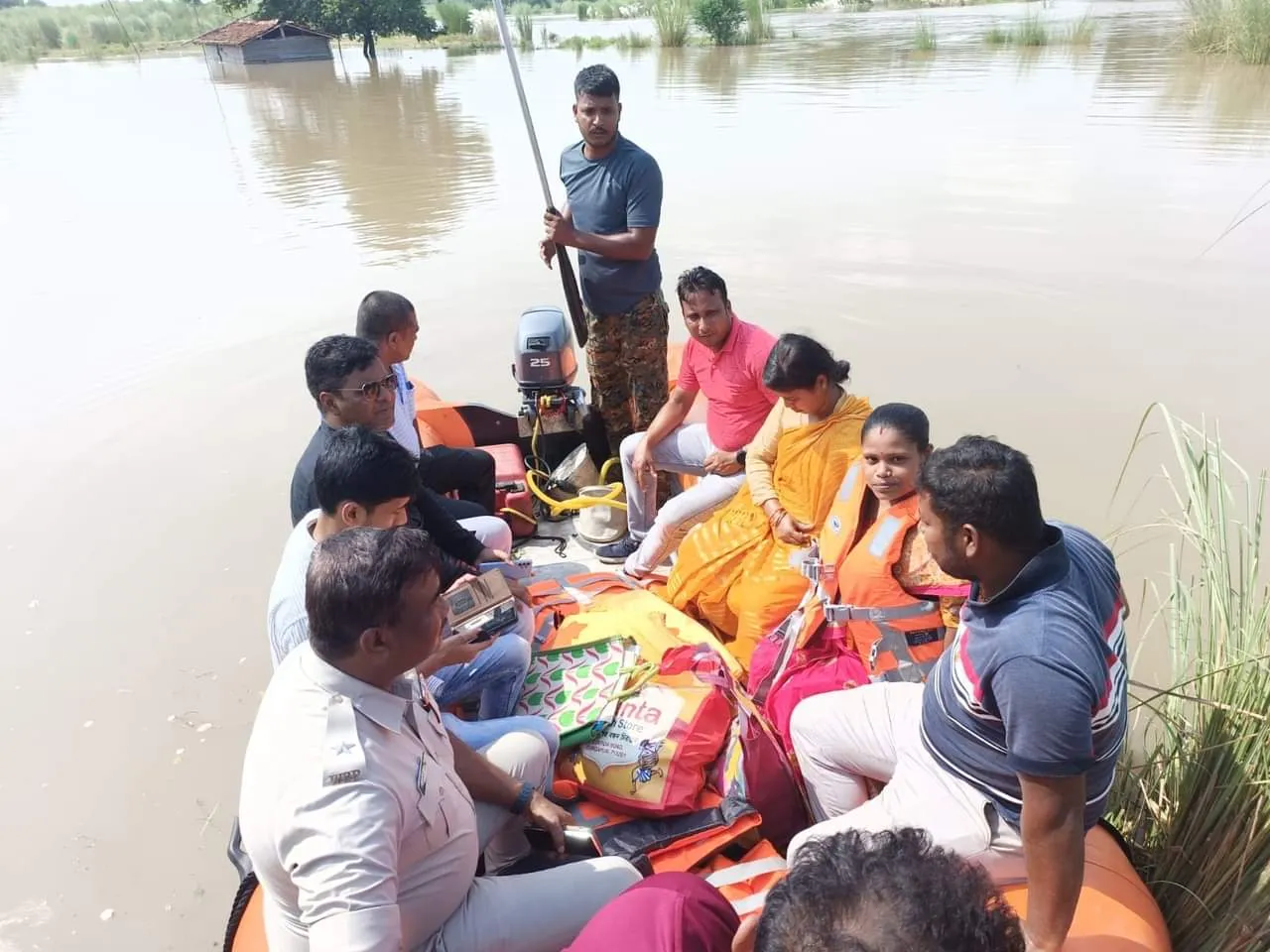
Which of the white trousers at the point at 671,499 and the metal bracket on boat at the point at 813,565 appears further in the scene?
the white trousers at the point at 671,499

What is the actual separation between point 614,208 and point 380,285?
4.70 meters

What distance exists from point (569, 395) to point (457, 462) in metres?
0.85

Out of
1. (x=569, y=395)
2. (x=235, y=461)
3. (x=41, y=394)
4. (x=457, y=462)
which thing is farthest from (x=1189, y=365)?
(x=41, y=394)

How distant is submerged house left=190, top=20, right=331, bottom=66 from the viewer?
2594cm

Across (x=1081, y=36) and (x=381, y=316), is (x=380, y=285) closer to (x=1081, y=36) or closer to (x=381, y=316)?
(x=381, y=316)

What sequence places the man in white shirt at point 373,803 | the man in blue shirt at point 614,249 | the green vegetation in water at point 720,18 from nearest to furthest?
the man in white shirt at point 373,803
the man in blue shirt at point 614,249
the green vegetation in water at point 720,18

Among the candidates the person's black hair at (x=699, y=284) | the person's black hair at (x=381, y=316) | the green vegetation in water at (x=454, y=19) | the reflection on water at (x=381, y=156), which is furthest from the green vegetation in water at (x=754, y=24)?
the person's black hair at (x=381, y=316)

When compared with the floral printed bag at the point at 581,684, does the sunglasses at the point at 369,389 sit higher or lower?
higher

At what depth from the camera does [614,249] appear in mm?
3420

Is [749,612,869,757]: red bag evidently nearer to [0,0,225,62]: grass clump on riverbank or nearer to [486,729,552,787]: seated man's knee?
[486,729,552,787]: seated man's knee

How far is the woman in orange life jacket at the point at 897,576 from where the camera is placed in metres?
2.09

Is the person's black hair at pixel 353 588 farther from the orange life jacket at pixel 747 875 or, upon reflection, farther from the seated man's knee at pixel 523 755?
the orange life jacket at pixel 747 875

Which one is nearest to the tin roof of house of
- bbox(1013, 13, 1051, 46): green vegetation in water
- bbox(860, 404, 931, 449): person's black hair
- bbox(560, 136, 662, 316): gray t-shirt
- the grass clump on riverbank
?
the grass clump on riverbank

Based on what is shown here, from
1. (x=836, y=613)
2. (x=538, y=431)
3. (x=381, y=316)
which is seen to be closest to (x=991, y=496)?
(x=836, y=613)
